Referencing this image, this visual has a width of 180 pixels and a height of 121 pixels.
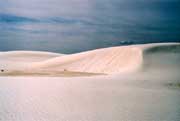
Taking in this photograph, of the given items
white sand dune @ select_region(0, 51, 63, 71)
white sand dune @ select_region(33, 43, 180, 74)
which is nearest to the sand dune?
white sand dune @ select_region(33, 43, 180, 74)

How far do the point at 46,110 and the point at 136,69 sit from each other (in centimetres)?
1681

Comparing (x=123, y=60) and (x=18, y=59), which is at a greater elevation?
(x=123, y=60)

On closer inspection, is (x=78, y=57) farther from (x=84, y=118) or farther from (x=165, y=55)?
(x=84, y=118)

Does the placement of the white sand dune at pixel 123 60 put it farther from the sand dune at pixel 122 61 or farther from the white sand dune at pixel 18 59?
the white sand dune at pixel 18 59

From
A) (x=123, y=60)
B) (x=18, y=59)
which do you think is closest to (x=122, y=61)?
(x=123, y=60)

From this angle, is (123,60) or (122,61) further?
(123,60)

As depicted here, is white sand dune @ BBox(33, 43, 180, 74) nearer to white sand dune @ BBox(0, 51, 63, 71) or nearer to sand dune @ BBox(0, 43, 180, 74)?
sand dune @ BBox(0, 43, 180, 74)

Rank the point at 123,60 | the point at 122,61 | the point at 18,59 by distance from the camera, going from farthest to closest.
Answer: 1. the point at 18,59
2. the point at 123,60
3. the point at 122,61

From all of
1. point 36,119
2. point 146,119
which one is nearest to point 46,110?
point 36,119

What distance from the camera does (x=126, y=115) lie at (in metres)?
7.29

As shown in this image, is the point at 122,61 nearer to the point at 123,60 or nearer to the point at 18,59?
the point at 123,60

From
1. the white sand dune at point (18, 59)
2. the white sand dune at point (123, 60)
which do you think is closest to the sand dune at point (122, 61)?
the white sand dune at point (123, 60)

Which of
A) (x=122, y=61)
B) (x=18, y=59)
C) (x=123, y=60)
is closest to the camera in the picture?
(x=122, y=61)

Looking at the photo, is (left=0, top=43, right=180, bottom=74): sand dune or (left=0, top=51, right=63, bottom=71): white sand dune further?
(left=0, top=51, right=63, bottom=71): white sand dune
